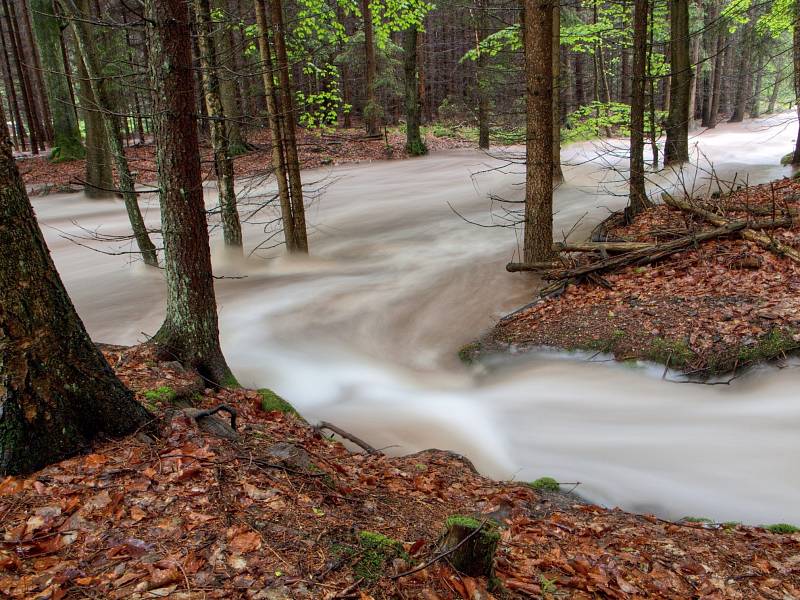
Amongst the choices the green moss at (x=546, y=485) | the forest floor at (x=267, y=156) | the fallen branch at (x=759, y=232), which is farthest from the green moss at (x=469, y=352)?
the forest floor at (x=267, y=156)

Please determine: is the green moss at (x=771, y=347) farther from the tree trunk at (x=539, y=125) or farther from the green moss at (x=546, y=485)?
the tree trunk at (x=539, y=125)

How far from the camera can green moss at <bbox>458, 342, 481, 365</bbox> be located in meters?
8.17

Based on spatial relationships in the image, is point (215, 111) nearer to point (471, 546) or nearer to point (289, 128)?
point (289, 128)

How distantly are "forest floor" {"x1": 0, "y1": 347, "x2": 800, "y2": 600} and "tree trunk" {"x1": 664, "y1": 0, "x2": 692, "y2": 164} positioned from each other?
13.3 metres

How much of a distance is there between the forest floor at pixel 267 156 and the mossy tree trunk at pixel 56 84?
0.68 meters

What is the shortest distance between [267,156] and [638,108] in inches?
634

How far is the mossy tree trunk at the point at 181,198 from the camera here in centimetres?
497

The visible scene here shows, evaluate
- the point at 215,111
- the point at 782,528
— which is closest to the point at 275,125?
the point at 215,111

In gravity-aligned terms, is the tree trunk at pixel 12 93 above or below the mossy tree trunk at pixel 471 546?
above

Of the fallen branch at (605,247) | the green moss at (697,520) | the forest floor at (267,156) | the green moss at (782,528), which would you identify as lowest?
the green moss at (697,520)

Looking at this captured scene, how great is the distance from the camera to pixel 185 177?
5.23 metres

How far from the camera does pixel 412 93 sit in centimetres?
2283

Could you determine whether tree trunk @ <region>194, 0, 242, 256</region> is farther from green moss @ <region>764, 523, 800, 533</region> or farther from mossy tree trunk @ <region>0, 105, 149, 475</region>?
green moss @ <region>764, 523, 800, 533</region>

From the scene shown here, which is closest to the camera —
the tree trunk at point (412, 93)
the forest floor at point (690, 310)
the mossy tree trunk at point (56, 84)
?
the forest floor at point (690, 310)
